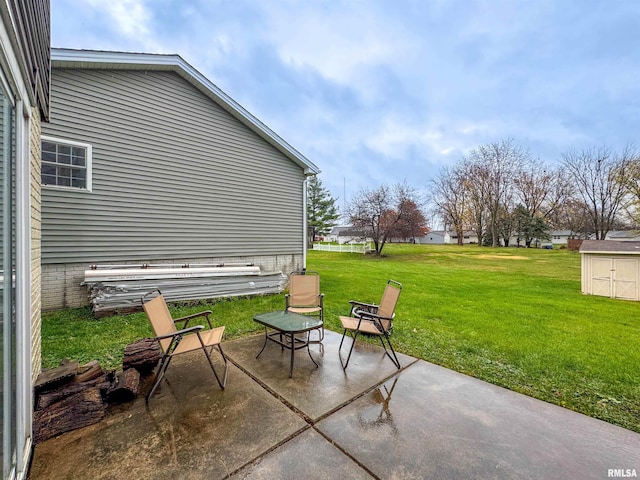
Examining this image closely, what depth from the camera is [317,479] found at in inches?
67.3

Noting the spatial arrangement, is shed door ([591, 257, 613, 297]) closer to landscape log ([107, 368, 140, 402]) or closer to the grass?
the grass

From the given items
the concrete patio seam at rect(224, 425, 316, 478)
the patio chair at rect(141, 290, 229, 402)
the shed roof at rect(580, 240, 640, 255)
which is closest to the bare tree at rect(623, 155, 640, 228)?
the shed roof at rect(580, 240, 640, 255)

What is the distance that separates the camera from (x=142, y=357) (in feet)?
9.95

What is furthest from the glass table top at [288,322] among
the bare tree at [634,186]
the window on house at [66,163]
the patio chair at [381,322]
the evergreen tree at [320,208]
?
the bare tree at [634,186]

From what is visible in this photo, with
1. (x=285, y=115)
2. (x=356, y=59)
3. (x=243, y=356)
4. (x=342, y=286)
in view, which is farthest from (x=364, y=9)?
(x=285, y=115)

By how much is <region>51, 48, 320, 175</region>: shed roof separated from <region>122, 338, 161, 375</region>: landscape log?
646 centimetres

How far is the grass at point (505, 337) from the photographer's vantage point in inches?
117

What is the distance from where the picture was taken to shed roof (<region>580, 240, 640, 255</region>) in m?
7.38

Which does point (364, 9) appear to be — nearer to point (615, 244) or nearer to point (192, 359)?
point (615, 244)

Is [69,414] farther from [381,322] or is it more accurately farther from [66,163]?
[66,163]

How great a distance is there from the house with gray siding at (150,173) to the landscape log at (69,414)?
4742mm

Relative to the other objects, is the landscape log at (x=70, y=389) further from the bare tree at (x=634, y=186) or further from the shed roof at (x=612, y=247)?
the bare tree at (x=634, y=186)

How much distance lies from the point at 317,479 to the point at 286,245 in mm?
7949

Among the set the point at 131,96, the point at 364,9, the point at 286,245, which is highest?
the point at 364,9
